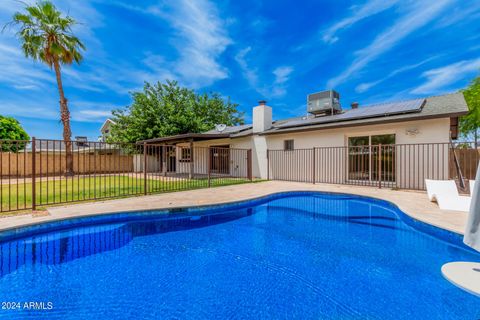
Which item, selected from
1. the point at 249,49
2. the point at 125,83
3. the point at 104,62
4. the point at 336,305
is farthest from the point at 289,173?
the point at 125,83

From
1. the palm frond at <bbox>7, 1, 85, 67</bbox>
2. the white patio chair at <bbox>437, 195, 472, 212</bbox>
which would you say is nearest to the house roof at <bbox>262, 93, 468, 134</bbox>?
the white patio chair at <bbox>437, 195, 472, 212</bbox>

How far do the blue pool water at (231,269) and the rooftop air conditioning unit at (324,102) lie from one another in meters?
8.70

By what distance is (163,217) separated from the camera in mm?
5770

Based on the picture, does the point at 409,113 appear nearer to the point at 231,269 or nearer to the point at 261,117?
the point at 261,117

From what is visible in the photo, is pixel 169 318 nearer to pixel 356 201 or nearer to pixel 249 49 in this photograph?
pixel 356 201

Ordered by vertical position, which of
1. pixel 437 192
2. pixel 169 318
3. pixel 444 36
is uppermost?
pixel 444 36

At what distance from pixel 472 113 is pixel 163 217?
22.3 metres

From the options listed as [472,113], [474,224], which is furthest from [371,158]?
[472,113]

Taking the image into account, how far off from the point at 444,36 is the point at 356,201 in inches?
421

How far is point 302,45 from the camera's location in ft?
43.2

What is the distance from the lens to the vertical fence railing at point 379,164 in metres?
8.28

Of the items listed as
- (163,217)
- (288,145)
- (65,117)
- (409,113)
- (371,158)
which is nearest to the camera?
(163,217)

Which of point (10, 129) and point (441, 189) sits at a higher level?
point (10, 129)

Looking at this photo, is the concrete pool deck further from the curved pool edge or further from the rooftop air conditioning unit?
the rooftop air conditioning unit
